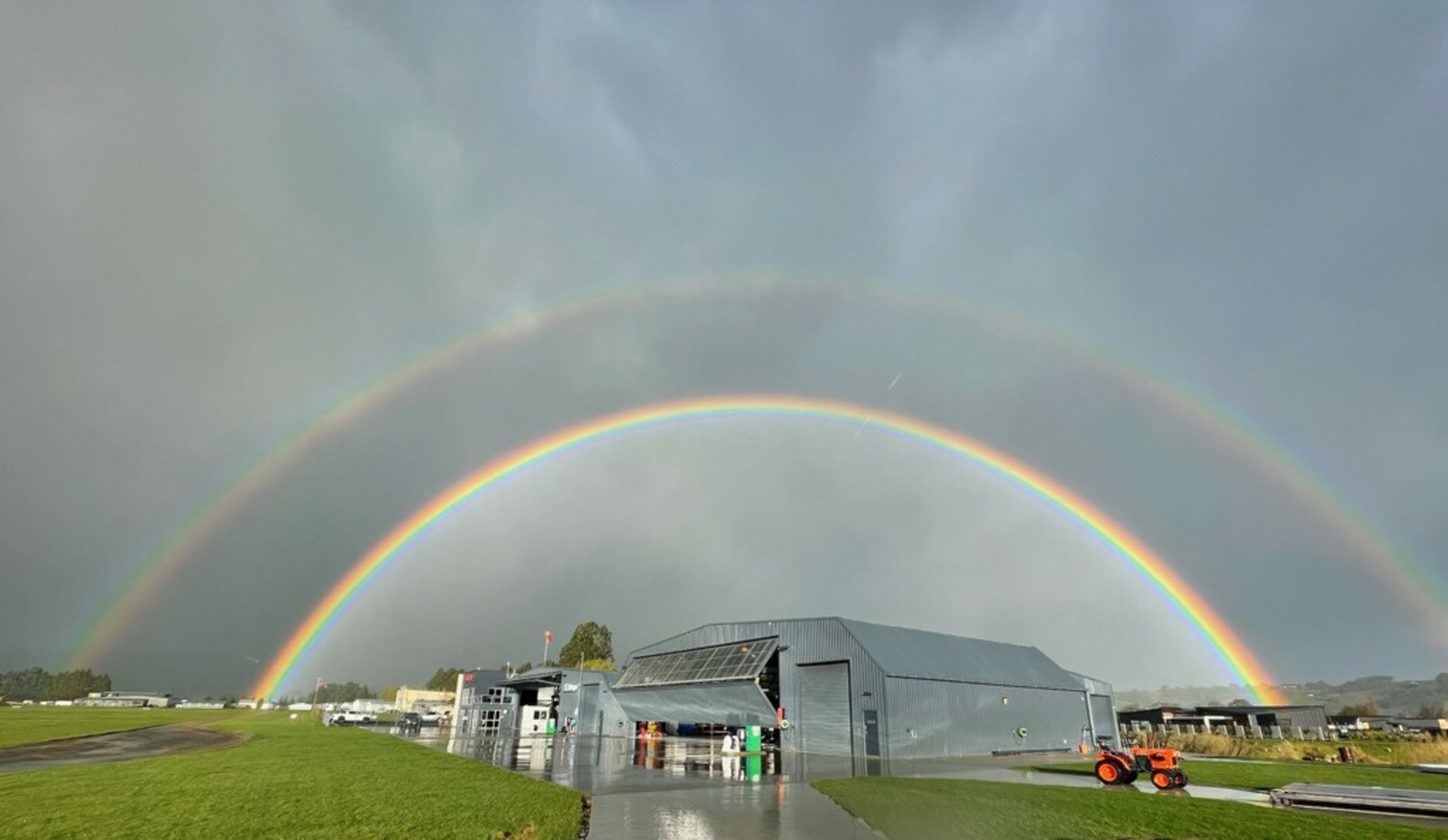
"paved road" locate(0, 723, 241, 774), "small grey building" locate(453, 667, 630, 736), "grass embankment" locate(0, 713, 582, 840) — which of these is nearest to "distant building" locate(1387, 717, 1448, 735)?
"small grey building" locate(453, 667, 630, 736)

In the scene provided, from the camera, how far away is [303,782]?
68.1 ft

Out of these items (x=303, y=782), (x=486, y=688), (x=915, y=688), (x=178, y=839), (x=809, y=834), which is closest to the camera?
(x=178, y=839)

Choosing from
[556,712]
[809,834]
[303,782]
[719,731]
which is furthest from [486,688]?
[809,834]

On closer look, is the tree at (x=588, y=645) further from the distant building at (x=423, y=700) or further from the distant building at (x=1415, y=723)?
the distant building at (x=1415, y=723)

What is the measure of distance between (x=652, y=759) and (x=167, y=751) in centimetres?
2367

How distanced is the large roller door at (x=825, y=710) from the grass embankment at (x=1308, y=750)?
56.2ft

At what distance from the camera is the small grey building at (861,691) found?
39.0 meters

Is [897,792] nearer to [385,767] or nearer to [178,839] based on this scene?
[178,839]

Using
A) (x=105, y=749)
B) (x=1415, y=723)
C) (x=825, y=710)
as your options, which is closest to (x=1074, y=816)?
(x=825, y=710)

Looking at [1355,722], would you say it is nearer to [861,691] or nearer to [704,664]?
[861,691]

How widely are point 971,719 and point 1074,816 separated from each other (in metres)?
30.0

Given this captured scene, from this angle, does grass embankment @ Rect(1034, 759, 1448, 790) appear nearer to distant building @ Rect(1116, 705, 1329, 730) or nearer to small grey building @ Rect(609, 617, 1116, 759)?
small grey building @ Rect(609, 617, 1116, 759)

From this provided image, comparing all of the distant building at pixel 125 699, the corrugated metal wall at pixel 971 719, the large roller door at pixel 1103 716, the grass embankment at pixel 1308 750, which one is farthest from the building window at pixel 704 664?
the distant building at pixel 125 699

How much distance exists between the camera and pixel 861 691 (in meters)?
39.6
